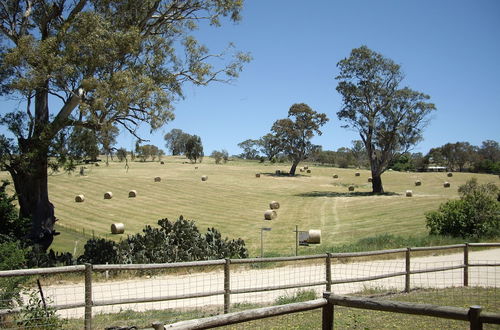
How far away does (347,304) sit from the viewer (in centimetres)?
526

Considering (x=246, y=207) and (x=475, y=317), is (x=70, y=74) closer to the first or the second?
(x=475, y=317)

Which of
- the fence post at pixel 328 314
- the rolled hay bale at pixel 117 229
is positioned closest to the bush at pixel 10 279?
the fence post at pixel 328 314

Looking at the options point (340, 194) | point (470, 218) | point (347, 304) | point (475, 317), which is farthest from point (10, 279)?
point (340, 194)

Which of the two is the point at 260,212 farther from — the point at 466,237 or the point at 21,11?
the point at 21,11

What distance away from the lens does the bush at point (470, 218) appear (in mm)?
21234

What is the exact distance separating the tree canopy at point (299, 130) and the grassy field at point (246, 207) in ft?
41.1

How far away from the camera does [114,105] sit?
52.9 feet

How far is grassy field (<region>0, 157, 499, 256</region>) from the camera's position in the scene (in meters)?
28.9

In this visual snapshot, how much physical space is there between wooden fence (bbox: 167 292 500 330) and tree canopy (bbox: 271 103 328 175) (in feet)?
239

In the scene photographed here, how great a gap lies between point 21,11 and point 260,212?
2605 cm

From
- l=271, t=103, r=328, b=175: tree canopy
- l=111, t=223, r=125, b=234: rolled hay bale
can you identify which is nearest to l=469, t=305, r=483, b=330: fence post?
l=111, t=223, r=125, b=234: rolled hay bale

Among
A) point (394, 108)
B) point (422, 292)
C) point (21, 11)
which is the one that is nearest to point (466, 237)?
point (422, 292)

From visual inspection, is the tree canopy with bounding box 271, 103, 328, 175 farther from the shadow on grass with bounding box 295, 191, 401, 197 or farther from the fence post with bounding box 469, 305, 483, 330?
the fence post with bounding box 469, 305, 483, 330

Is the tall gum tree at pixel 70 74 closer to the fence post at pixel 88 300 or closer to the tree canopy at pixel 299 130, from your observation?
the fence post at pixel 88 300
